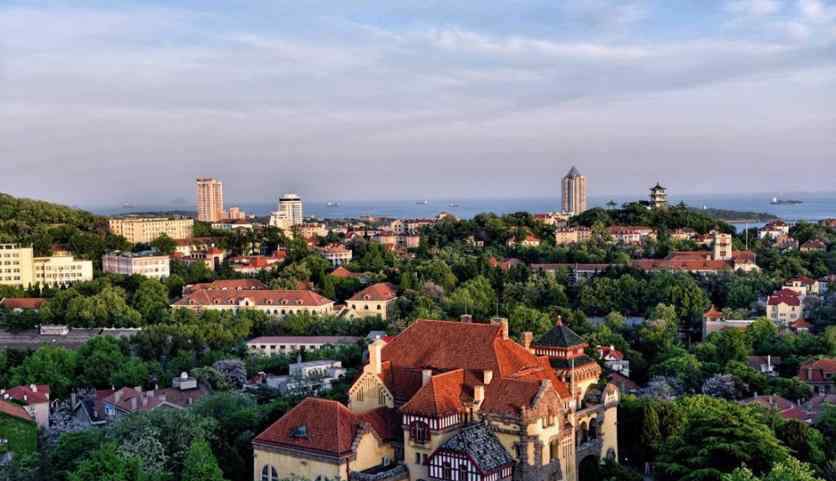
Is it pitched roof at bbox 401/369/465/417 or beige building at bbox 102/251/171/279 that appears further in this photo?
beige building at bbox 102/251/171/279

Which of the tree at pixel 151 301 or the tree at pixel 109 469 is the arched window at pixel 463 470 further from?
the tree at pixel 151 301

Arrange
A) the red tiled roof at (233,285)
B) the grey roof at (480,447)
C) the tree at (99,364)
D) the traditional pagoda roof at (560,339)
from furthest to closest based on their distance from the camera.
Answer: the red tiled roof at (233,285), the tree at (99,364), the traditional pagoda roof at (560,339), the grey roof at (480,447)

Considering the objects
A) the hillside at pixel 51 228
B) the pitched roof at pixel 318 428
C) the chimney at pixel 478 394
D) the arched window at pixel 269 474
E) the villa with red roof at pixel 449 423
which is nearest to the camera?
the villa with red roof at pixel 449 423

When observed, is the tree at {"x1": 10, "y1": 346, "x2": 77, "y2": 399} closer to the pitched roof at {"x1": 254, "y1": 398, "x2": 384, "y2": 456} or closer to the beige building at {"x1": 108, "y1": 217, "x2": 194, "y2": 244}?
the pitched roof at {"x1": 254, "y1": 398, "x2": 384, "y2": 456}

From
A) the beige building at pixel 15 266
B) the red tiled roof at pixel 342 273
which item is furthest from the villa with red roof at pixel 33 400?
the beige building at pixel 15 266

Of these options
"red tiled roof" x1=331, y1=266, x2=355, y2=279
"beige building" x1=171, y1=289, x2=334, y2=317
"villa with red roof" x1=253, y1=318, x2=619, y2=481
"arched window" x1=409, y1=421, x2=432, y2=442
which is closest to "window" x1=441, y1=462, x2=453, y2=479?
"villa with red roof" x1=253, y1=318, x2=619, y2=481

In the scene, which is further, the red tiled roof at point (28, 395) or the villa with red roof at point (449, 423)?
the red tiled roof at point (28, 395)

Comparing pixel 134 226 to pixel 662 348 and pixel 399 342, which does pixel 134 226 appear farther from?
pixel 399 342
